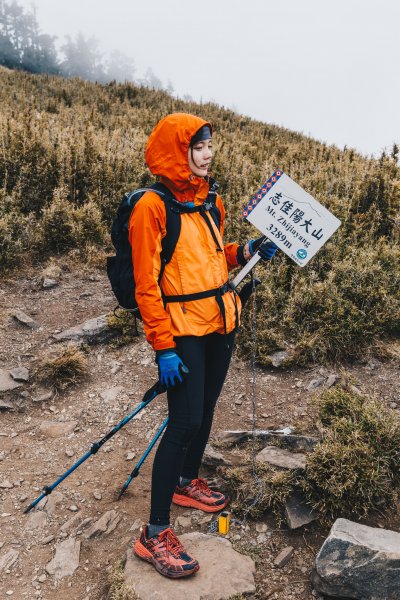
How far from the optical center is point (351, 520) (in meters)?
3.44

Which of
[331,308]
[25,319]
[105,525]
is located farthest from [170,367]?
[25,319]

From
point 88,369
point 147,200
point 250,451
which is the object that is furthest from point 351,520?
point 88,369

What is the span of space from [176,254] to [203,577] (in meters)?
2.06

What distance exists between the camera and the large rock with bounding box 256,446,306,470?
3824mm

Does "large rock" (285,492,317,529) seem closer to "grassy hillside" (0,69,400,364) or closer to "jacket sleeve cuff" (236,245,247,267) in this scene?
"jacket sleeve cuff" (236,245,247,267)

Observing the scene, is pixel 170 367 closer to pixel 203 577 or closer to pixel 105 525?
pixel 203 577

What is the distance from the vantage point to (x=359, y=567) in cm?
295

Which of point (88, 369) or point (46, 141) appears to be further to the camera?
point (46, 141)

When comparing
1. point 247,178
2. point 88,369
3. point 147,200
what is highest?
point 147,200

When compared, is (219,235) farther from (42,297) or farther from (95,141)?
(95,141)

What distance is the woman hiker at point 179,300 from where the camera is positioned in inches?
108

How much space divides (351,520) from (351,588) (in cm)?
52

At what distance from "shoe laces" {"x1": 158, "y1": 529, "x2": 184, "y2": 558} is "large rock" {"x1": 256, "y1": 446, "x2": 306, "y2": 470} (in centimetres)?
112

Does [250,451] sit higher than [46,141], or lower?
lower
